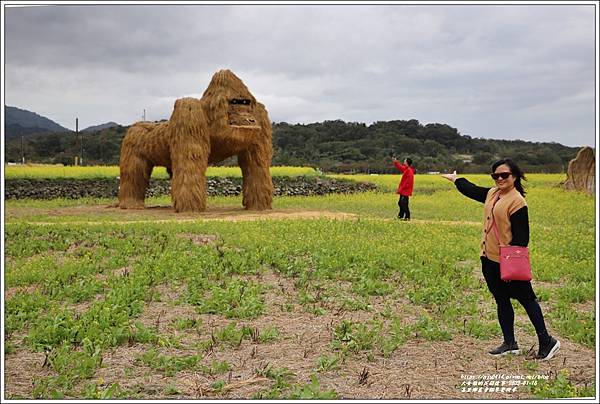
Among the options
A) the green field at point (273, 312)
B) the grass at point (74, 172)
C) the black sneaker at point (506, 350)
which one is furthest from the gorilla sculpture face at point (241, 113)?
the black sneaker at point (506, 350)

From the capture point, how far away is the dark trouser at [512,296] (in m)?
4.29

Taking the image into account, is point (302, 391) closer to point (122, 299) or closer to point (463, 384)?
point (463, 384)

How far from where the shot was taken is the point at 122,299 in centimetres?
580

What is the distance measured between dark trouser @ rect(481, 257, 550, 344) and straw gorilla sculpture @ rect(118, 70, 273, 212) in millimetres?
9784

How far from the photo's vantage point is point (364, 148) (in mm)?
18719

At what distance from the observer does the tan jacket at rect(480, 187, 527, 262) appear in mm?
4159

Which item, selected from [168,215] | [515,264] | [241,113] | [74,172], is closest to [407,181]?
[241,113]

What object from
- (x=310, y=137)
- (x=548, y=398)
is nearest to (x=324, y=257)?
(x=548, y=398)

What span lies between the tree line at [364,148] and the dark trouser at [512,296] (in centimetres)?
404

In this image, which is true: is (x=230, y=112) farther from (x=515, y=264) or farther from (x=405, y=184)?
(x=515, y=264)

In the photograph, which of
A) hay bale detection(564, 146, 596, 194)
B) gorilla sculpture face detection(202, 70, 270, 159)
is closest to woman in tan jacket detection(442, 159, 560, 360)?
gorilla sculpture face detection(202, 70, 270, 159)

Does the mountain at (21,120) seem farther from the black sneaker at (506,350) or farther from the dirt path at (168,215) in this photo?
the dirt path at (168,215)

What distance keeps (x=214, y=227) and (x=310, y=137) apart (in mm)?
12113

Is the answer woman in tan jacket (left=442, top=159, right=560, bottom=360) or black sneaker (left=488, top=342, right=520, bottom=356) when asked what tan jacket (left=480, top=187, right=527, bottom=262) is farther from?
black sneaker (left=488, top=342, right=520, bottom=356)
